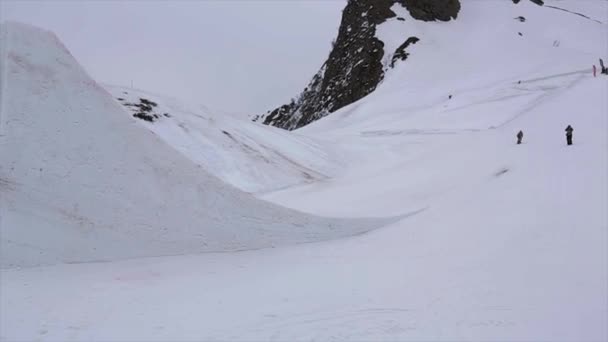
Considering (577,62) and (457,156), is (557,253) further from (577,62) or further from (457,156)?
(577,62)

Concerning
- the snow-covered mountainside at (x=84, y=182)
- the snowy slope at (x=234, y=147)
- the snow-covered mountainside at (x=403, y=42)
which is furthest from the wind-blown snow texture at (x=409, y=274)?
the snow-covered mountainside at (x=403, y=42)

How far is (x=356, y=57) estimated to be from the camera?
1817 inches

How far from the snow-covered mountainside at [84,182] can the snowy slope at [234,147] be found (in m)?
7.35

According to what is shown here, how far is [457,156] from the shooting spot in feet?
49.9

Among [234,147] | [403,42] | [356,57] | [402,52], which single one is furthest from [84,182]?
[356,57]

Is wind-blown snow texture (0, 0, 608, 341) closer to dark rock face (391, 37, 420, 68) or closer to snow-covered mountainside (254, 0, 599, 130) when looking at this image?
snow-covered mountainside (254, 0, 599, 130)

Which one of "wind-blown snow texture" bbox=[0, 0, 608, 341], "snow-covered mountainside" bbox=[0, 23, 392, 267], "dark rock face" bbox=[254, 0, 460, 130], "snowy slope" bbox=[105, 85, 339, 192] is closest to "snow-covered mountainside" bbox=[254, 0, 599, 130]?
"dark rock face" bbox=[254, 0, 460, 130]

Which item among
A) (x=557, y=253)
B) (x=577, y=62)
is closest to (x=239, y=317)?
(x=557, y=253)

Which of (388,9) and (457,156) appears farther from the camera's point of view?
(388,9)

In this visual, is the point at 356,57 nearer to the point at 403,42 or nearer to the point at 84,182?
the point at 403,42

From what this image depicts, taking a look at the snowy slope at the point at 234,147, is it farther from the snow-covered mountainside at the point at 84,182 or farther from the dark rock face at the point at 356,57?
the dark rock face at the point at 356,57

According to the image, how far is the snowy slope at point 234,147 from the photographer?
15.2 metres

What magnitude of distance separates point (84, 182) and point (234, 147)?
10642 mm

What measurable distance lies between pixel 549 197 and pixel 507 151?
5.01 metres
